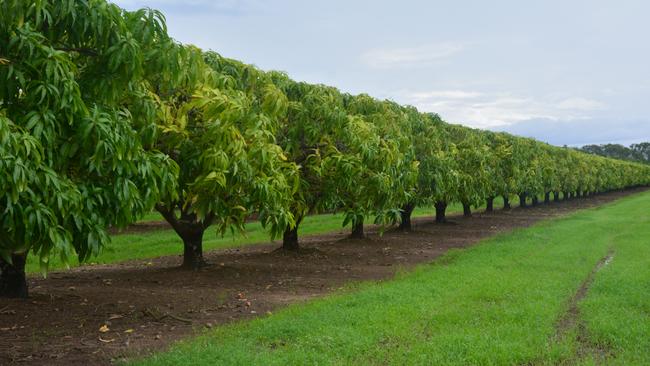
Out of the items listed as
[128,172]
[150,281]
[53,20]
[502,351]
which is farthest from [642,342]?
[150,281]

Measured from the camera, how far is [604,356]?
5.95 meters

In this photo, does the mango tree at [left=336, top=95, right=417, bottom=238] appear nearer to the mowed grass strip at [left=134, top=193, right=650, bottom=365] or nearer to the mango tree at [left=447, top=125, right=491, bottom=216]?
the mowed grass strip at [left=134, top=193, right=650, bottom=365]

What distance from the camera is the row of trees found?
4250 mm

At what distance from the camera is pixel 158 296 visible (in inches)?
352

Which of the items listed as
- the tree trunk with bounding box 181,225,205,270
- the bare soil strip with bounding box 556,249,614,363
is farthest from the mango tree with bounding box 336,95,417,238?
the bare soil strip with bounding box 556,249,614,363

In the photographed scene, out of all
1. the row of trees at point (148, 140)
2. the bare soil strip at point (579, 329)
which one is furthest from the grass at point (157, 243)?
the bare soil strip at point (579, 329)

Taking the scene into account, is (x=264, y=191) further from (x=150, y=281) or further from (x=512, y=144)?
(x=512, y=144)

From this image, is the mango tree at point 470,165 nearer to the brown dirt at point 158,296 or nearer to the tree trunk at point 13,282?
the brown dirt at point 158,296

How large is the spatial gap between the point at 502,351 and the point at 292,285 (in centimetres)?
506

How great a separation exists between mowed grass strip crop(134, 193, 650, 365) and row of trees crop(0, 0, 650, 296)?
1.49 m

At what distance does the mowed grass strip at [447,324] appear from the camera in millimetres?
5797

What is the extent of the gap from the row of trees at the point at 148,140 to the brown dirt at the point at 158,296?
2.79 ft

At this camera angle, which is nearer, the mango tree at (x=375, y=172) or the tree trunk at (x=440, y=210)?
the mango tree at (x=375, y=172)

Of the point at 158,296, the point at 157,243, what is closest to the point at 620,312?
the point at 158,296
